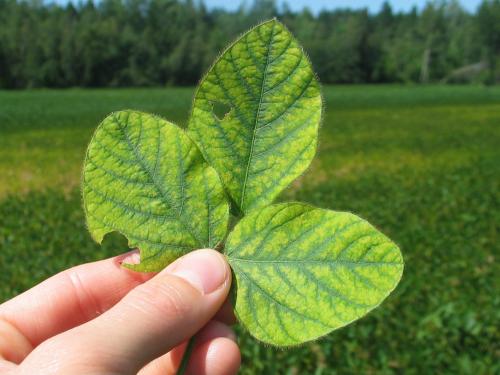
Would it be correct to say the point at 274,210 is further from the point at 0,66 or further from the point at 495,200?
the point at 0,66

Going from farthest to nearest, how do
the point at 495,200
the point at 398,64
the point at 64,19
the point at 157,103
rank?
the point at 398,64
the point at 64,19
the point at 157,103
the point at 495,200

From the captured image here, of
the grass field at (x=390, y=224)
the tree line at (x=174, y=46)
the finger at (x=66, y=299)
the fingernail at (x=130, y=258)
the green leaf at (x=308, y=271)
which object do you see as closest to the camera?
the green leaf at (x=308, y=271)

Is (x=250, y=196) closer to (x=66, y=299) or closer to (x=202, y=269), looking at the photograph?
(x=202, y=269)

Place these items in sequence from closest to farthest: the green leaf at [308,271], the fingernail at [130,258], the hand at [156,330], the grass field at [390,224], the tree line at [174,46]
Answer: the green leaf at [308,271]
the hand at [156,330]
the fingernail at [130,258]
the grass field at [390,224]
the tree line at [174,46]

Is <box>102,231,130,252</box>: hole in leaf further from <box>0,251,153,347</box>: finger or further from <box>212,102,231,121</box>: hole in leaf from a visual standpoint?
<box>212,102,231,121</box>: hole in leaf

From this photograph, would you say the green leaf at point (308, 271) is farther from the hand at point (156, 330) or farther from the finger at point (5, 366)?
the finger at point (5, 366)

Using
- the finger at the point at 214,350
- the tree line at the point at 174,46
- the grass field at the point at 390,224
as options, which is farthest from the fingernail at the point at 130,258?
the tree line at the point at 174,46

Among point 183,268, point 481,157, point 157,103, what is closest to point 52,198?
point 183,268
